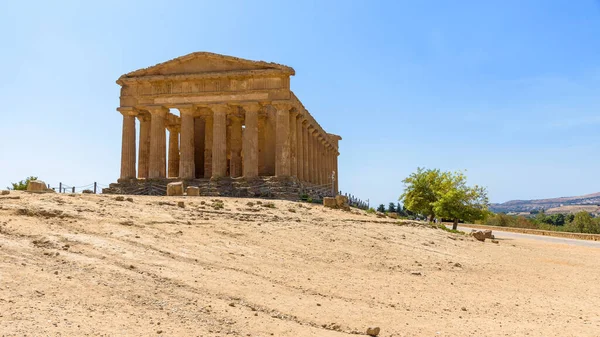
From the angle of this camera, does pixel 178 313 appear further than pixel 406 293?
No

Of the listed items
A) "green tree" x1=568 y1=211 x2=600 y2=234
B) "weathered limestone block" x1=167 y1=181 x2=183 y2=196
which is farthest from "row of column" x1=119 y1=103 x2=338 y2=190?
"green tree" x1=568 y1=211 x2=600 y2=234

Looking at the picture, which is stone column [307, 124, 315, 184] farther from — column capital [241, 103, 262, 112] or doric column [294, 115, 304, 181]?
column capital [241, 103, 262, 112]

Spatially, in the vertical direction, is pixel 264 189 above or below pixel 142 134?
below

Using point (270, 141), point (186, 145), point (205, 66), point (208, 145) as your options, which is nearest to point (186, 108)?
point (186, 145)

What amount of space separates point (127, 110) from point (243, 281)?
28.8 metres

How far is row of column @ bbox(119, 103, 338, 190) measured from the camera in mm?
33406

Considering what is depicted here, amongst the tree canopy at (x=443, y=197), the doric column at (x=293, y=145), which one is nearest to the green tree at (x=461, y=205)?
the tree canopy at (x=443, y=197)

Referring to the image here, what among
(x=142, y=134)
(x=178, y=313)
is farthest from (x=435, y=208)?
(x=178, y=313)

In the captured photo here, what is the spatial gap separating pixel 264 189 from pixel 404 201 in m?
21.2

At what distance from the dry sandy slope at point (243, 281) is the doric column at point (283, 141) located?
14.9 metres

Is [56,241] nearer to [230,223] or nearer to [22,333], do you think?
[22,333]

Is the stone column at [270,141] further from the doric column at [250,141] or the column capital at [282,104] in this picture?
the column capital at [282,104]

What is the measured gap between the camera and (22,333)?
19.5 feet

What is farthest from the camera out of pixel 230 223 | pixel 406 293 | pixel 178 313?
pixel 230 223
